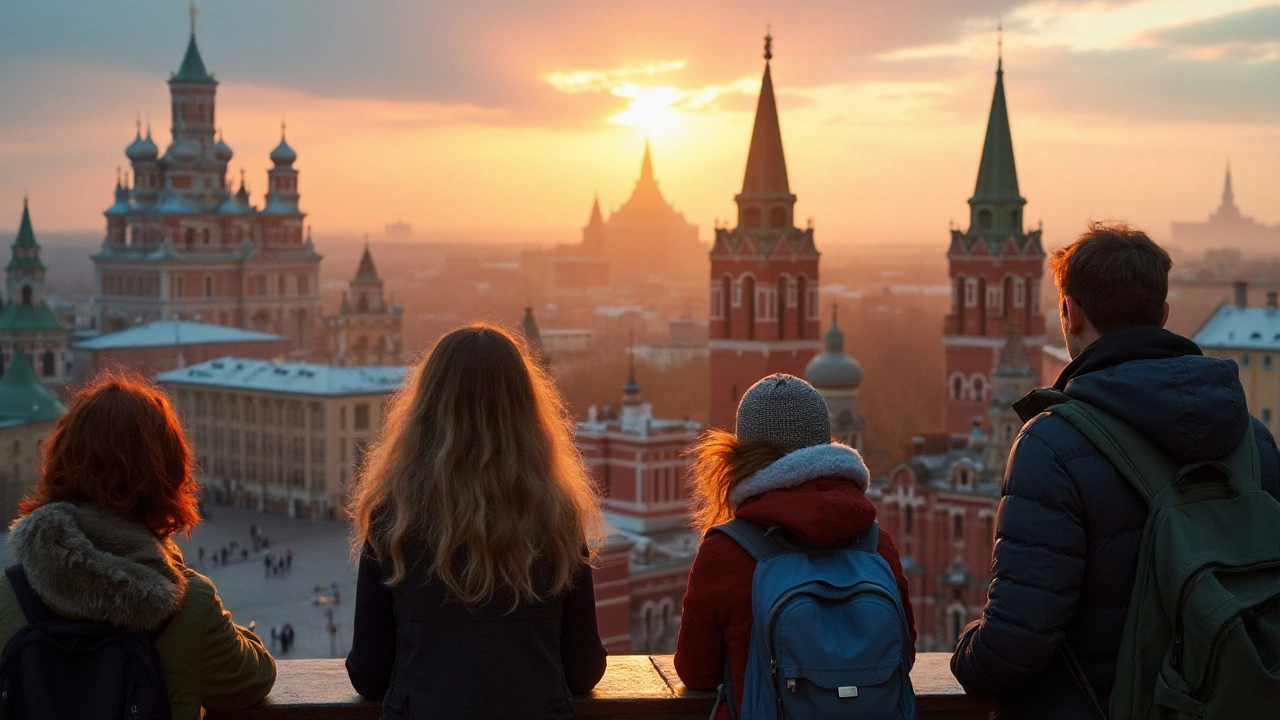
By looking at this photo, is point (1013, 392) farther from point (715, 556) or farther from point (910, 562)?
point (715, 556)

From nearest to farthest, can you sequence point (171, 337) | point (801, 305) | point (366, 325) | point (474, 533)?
point (474, 533) < point (801, 305) < point (171, 337) < point (366, 325)

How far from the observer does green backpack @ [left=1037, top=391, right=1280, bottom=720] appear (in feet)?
8.37

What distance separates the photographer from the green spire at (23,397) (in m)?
31.2

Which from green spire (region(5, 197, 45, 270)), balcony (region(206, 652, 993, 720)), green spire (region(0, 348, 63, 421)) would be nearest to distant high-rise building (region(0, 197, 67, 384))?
green spire (region(5, 197, 45, 270))

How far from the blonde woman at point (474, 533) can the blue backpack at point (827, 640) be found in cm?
34

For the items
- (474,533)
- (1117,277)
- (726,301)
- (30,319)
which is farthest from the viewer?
(30,319)

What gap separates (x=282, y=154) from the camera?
6481 centimetres

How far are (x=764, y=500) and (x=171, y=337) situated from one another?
51712 mm

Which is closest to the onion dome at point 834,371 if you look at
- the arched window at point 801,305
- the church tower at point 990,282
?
the arched window at point 801,305

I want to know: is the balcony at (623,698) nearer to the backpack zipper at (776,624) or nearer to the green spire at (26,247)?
the backpack zipper at (776,624)

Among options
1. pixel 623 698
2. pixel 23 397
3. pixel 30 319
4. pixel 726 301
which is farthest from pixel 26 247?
pixel 623 698

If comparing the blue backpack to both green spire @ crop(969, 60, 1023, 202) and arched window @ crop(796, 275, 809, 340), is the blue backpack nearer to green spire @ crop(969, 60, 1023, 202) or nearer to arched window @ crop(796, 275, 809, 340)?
arched window @ crop(796, 275, 809, 340)

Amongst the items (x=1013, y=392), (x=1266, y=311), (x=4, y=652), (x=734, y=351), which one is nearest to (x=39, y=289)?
(x=734, y=351)

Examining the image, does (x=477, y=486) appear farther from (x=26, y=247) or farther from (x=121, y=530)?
(x=26, y=247)
